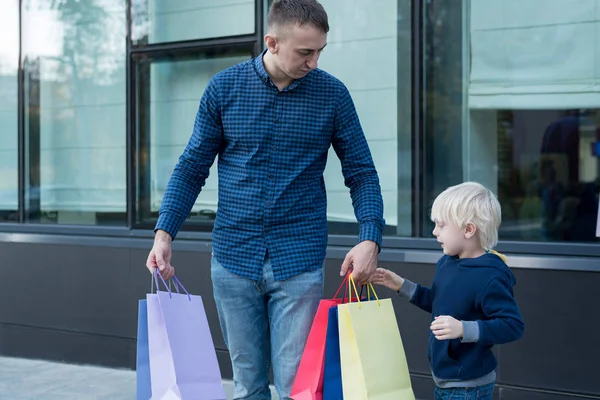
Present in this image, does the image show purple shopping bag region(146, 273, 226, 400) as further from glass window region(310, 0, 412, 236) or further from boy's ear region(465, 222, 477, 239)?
glass window region(310, 0, 412, 236)

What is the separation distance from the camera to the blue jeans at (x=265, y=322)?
3.14m

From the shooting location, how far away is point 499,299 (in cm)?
293

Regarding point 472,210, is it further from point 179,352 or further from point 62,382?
point 62,382

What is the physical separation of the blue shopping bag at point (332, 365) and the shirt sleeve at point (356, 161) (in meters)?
0.42

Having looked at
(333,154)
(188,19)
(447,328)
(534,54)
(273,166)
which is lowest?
(447,328)

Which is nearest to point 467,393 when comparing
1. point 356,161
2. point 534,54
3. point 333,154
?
point 356,161

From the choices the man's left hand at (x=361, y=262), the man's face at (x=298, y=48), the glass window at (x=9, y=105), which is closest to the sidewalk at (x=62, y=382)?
the glass window at (x=9, y=105)

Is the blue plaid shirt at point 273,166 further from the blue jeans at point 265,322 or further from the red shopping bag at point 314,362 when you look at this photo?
the red shopping bag at point 314,362

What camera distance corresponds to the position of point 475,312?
3.00m

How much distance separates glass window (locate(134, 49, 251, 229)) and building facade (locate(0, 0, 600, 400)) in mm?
12

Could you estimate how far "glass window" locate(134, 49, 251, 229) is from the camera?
644cm

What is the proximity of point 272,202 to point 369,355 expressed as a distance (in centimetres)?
64

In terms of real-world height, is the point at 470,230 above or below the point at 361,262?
above

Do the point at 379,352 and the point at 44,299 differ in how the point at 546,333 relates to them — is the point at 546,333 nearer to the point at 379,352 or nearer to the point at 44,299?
the point at 379,352
